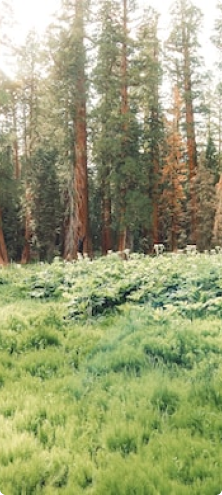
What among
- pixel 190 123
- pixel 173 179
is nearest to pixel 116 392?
pixel 173 179

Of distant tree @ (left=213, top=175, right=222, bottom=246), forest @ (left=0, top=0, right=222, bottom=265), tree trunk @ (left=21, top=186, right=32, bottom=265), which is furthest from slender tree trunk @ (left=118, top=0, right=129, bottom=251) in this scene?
tree trunk @ (left=21, top=186, right=32, bottom=265)

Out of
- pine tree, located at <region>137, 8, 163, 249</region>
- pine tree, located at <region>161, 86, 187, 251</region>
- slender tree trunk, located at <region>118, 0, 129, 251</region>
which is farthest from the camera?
pine tree, located at <region>161, 86, 187, 251</region>

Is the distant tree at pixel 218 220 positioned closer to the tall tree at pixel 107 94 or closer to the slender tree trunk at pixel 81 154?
the tall tree at pixel 107 94

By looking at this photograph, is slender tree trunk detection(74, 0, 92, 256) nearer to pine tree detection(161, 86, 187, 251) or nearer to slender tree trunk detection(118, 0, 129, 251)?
slender tree trunk detection(118, 0, 129, 251)

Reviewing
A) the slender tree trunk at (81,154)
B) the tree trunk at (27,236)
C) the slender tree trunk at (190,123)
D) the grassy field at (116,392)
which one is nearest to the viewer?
the grassy field at (116,392)

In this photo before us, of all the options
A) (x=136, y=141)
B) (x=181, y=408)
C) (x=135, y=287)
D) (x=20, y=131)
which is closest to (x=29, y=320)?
(x=135, y=287)

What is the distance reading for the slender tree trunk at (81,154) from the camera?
17.7 m

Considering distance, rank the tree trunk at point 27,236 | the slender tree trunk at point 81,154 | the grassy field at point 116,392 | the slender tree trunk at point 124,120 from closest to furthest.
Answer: the grassy field at point 116,392 < the slender tree trunk at point 81,154 < the slender tree trunk at point 124,120 < the tree trunk at point 27,236

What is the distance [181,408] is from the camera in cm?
312

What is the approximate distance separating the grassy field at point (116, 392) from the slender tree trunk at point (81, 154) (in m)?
11.3

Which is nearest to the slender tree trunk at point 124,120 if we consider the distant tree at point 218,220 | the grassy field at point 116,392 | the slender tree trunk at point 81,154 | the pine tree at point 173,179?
the slender tree trunk at point 81,154

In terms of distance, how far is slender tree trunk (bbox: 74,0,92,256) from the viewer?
58.2 feet

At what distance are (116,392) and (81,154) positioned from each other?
15.5 m

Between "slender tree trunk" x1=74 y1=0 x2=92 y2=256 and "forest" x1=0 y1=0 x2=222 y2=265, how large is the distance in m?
0.04
